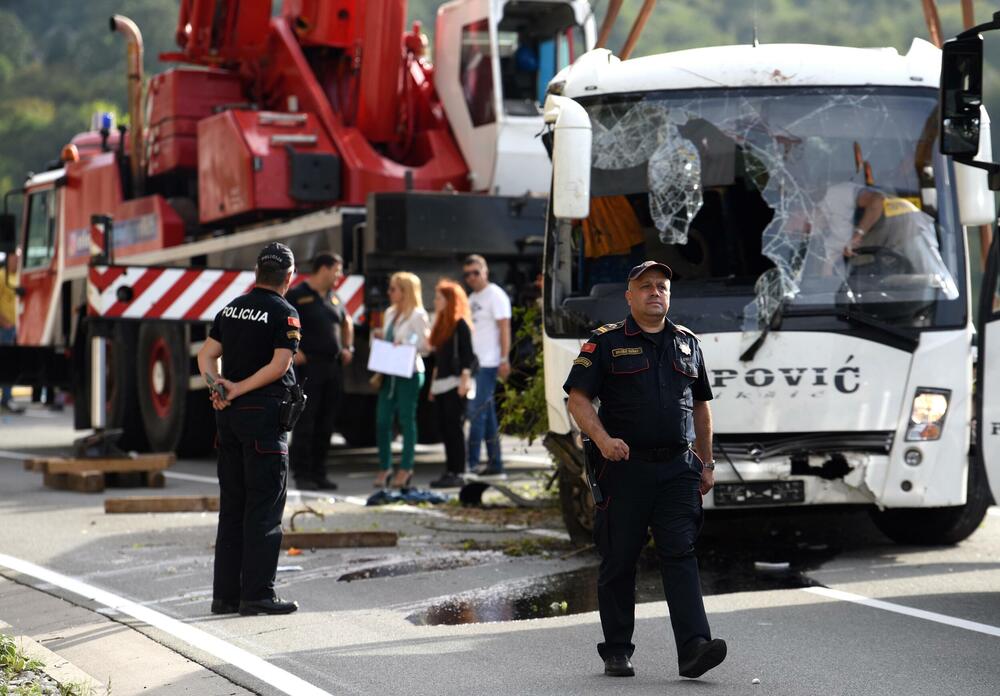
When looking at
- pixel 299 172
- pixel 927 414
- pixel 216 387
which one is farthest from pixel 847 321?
pixel 299 172

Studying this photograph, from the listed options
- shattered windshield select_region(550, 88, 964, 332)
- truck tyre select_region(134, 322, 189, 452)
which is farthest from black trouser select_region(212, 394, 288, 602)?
truck tyre select_region(134, 322, 189, 452)

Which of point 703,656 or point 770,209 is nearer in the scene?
point 703,656

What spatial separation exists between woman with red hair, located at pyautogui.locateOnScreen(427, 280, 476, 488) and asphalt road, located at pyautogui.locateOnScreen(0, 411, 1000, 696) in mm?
1384

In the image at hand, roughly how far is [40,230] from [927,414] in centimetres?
1314

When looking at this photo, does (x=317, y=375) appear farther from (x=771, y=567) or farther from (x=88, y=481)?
(x=771, y=567)

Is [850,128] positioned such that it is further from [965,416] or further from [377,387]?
[377,387]

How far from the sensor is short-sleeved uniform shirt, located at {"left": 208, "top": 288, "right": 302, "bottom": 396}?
304 inches

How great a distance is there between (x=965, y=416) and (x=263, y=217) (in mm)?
8232

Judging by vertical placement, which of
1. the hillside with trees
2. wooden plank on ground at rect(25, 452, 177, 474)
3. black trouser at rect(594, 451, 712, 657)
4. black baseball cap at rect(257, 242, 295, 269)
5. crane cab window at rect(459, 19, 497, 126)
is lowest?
wooden plank on ground at rect(25, 452, 177, 474)

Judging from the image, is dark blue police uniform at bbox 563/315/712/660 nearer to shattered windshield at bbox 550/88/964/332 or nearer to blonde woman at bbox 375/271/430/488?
shattered windshield at bbox 550/88/964/332

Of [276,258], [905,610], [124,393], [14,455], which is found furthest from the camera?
[14,455]

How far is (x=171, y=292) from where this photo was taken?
46.8ft

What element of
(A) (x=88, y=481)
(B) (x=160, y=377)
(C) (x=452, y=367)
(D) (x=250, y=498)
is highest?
(C) (x=452, y=367)

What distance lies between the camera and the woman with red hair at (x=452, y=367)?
12750mm
